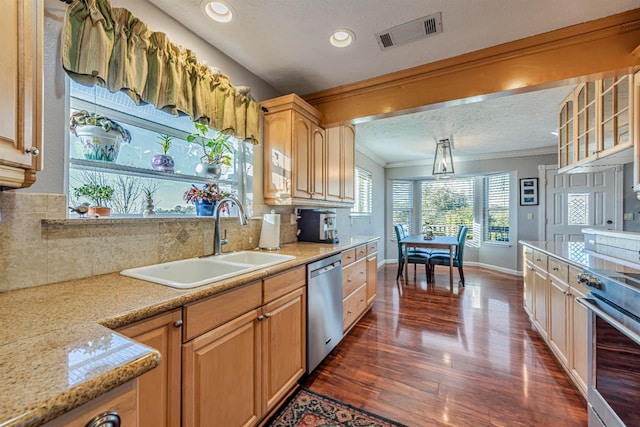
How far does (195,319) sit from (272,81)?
221cm

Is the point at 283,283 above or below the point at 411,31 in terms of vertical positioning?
below

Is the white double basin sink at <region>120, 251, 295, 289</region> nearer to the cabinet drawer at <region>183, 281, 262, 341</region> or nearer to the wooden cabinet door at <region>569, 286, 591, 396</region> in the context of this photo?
the cabinet drawer at <region>183, 281, 262, 341</region>

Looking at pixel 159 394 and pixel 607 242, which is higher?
pixel 607 242

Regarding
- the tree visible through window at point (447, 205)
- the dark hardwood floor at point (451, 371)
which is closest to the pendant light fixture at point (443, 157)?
the tree visible through window at point (447, 205)

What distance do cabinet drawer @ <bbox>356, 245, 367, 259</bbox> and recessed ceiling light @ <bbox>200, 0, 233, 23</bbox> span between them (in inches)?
85.7

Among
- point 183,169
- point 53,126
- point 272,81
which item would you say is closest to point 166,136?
point 183,169

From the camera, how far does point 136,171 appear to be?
168 cm

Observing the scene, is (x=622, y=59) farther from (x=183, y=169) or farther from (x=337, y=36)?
(x=183, y=169)

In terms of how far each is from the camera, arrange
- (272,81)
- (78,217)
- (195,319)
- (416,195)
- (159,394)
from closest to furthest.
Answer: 1. (159,394)
2. (195,319)
3. (78,217)
4. (272,81)
5. (416,195)

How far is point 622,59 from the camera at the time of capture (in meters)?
1.73

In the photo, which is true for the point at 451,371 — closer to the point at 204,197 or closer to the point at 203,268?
the point at 203,268

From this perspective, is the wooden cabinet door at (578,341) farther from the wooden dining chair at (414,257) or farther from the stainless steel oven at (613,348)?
the wooden dining chair at (414,257)

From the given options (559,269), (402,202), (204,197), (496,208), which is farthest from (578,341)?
(402,202)

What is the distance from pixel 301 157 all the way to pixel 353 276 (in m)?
1.27
